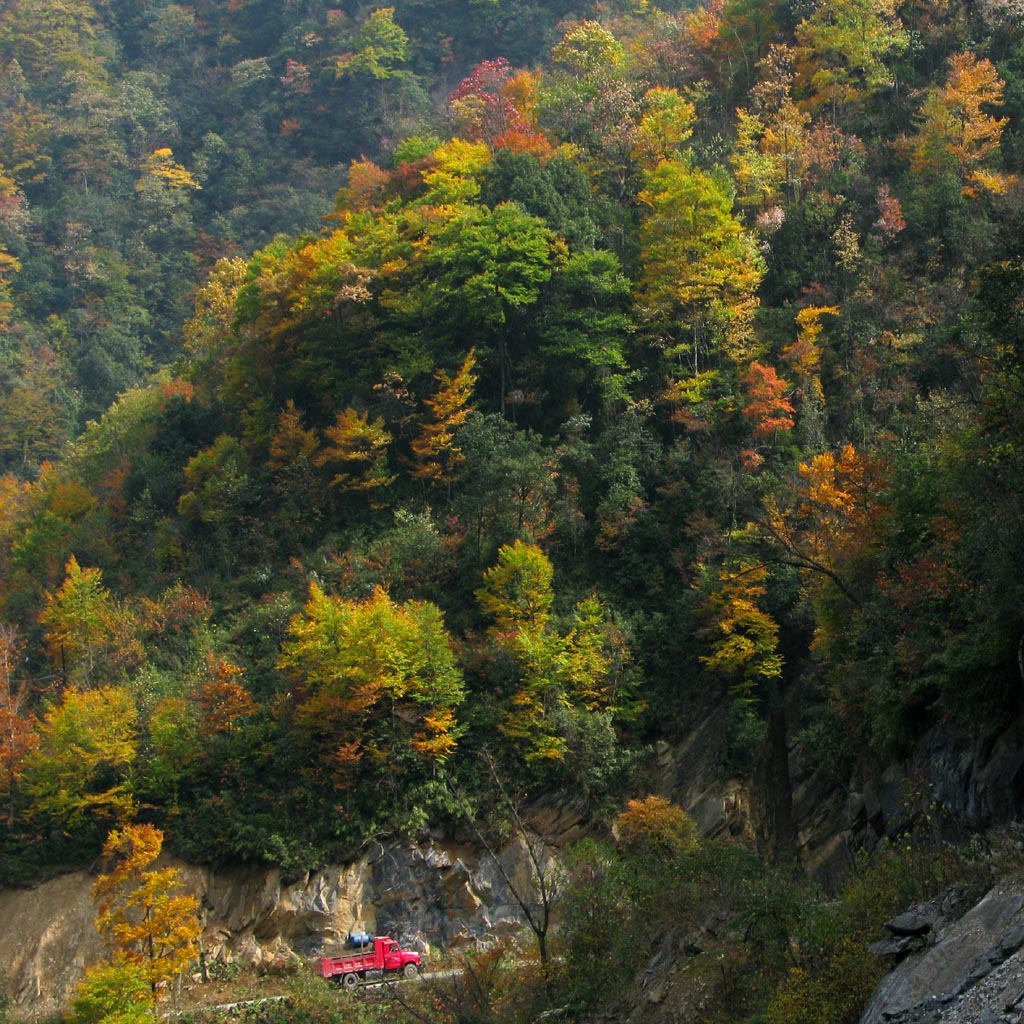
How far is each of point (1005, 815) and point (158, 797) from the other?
23.9 metres

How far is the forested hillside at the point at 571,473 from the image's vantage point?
29078mm

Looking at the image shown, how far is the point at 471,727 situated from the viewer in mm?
36500

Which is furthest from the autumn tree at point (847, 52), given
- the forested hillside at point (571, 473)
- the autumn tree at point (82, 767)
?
the autumn tree at point (82, 767)

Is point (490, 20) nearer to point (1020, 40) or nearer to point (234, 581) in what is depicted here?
point (1020, 40)

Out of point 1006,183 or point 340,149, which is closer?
point 1006,183

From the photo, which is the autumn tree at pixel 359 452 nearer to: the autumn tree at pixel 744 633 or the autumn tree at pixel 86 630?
the autumn tree at pixel 86 630

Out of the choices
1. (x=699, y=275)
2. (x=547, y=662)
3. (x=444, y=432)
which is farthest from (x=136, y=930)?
(x=699, y=275)

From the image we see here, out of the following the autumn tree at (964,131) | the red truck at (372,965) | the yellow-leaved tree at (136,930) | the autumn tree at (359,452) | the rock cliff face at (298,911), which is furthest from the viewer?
the autumn tree at (964,131)

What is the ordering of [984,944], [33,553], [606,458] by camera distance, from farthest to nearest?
[33,553] < [606,458] < [984,944]

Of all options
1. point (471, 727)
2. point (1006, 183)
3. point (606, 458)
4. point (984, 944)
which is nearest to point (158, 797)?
point (471, 727)

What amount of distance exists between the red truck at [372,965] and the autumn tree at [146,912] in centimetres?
344

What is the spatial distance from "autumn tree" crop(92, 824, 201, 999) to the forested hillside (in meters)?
1.74

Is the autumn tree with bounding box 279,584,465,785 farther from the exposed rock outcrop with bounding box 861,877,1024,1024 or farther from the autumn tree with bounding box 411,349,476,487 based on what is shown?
the exposed rock outcrop with bounding box 861,877,1024,1024

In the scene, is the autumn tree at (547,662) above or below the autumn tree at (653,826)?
above
